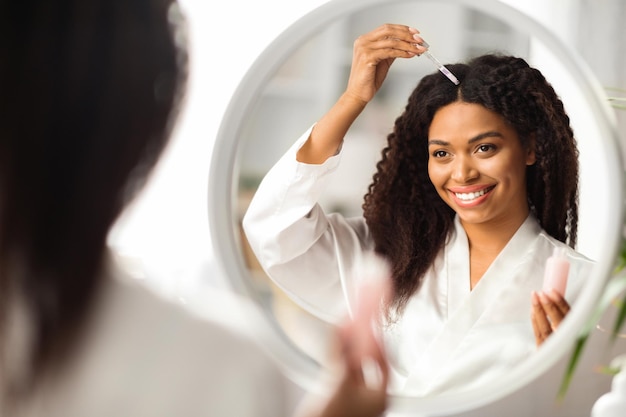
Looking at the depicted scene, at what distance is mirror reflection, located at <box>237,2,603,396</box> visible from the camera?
64 cm

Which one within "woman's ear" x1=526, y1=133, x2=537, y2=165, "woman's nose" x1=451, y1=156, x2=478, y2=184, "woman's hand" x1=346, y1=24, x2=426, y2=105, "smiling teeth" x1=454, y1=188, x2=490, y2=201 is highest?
"woman's hand" x1=346, y1=24, x2=426, y2=105

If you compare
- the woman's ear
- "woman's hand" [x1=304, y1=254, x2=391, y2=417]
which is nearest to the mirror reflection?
the woman's ear

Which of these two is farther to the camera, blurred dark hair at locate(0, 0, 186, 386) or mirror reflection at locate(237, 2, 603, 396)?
mirror reflection at locate(237, 2, 603, 396)

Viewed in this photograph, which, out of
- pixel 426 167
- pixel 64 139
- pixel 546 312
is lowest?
pixel 546 312

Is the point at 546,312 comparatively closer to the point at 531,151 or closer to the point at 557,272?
the point at 557,272

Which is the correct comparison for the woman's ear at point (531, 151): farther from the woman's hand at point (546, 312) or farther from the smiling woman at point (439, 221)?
the woman's hand at point (546, 312)

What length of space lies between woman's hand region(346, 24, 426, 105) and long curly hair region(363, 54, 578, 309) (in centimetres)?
4

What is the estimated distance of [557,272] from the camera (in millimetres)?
653

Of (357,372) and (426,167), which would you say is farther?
(426,167)

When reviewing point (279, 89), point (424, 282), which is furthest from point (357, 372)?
point (279, 89)

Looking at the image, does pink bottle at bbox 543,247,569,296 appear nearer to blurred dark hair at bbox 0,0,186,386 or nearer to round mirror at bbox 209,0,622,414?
round mirror at bbox 209,0,622,414

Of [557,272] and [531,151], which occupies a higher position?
[531,151]

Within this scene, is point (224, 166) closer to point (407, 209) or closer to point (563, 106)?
point (407, 209)

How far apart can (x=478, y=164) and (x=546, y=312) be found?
0.15 metres
